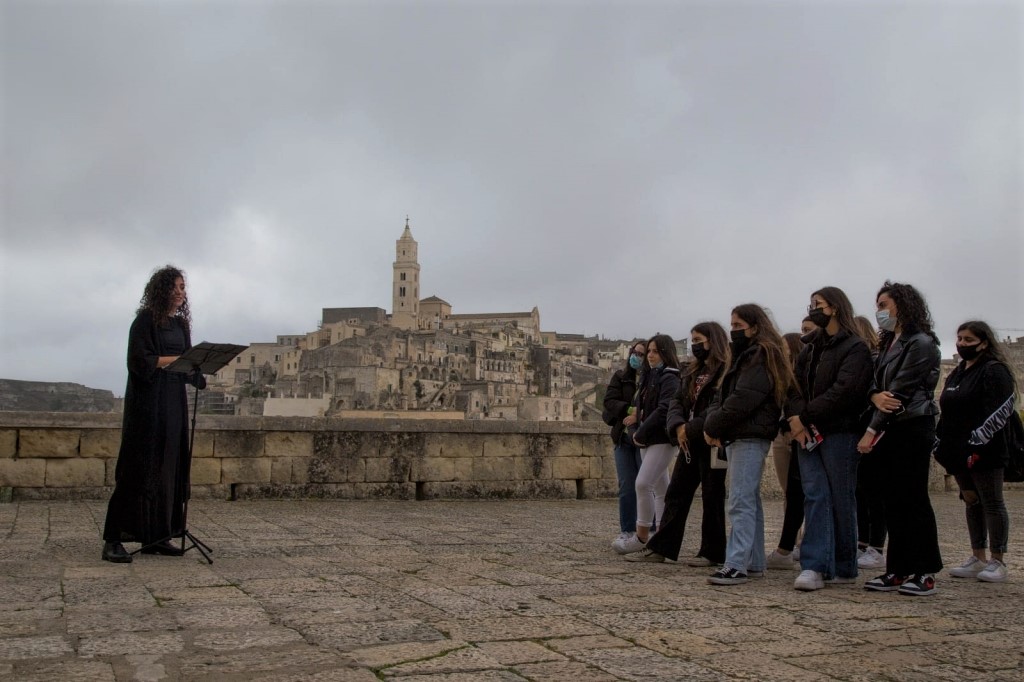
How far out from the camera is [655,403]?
7.00 metres

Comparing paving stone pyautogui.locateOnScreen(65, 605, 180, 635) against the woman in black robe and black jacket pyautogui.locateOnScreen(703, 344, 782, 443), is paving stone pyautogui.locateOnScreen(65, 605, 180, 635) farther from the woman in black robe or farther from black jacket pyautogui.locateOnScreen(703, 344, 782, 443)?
black jacket pyautogui.locateOnScreen(703, 344, 782, 443)

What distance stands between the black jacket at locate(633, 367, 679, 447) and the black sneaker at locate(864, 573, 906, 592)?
1.79 m

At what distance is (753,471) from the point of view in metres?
5.82

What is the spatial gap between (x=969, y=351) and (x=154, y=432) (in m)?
5.35

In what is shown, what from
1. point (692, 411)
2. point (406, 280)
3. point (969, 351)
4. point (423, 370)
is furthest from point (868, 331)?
point (406, 280)

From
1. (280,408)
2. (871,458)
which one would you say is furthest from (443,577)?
(280,408)

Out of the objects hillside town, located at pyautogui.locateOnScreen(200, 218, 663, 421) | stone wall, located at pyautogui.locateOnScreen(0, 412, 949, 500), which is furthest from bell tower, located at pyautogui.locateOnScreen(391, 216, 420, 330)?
stone wall, located at pyautogui.locateOnScreen(0, 412, 949, 500)

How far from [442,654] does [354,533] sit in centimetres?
420

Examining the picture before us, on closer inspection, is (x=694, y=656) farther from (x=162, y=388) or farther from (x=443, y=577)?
(x=162, y=388)

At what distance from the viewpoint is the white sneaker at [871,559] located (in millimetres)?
6754

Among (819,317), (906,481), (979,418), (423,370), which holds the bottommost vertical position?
(906,481)

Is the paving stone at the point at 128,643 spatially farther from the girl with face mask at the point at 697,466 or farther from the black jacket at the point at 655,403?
the black jacket at the point at 655,403

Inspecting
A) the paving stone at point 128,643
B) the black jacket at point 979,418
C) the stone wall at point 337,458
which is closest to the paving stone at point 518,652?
the paving stone at point 128,643

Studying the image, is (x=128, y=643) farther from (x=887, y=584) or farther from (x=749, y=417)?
(x=887, y=584)
